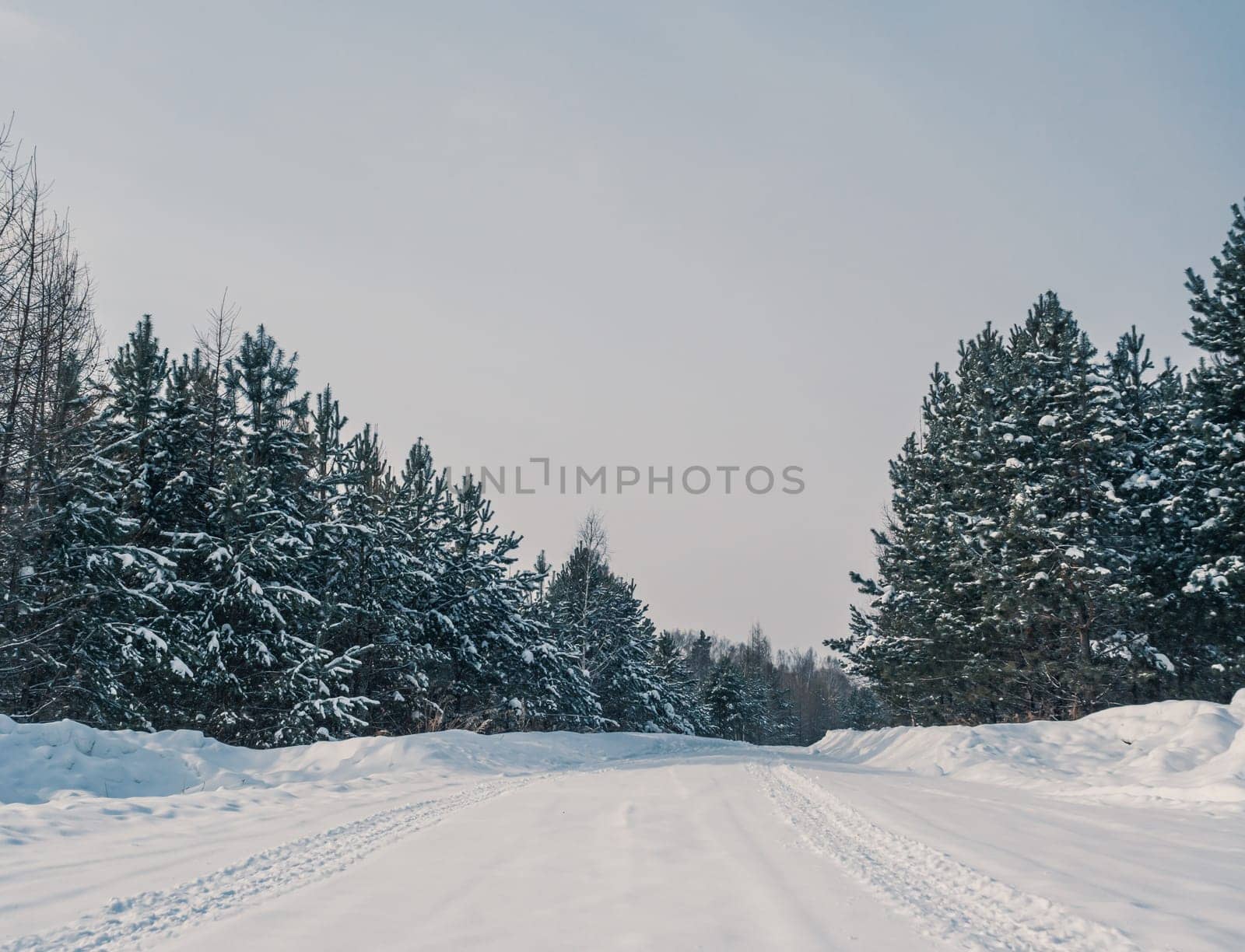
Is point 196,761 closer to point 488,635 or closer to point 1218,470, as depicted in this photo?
point 488,635

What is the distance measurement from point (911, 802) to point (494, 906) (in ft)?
22.6

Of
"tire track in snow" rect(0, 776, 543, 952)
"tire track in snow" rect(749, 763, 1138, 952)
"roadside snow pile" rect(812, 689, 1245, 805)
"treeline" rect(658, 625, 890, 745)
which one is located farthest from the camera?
→ "treeline" rect(658, 625, 890, 745)

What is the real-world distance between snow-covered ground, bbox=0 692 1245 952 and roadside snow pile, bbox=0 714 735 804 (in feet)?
0.20

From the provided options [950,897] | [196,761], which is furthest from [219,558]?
[950,897]

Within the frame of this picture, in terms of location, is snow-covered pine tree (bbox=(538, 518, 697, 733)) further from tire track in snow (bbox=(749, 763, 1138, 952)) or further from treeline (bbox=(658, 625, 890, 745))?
tire track in snow (bbox=(749, 763, 1138, 952))

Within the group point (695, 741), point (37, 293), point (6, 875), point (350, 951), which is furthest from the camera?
point (695, 741)

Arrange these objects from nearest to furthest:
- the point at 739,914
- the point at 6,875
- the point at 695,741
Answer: the point at 739,914 < the point at 6,875 < the point at 695,741

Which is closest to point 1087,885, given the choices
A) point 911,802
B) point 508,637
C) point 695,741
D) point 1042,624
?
point 911,802

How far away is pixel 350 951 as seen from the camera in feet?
11.9

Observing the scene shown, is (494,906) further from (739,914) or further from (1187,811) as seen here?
(1187,811)

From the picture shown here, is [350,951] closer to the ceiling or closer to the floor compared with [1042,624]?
closer to the floor

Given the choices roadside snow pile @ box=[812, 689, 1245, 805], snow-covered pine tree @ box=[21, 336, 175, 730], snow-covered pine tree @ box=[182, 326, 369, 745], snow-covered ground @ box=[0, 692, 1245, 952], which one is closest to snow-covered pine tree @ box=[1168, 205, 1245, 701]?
roadside snow pile @ box=[812, 689, 1245, 805]

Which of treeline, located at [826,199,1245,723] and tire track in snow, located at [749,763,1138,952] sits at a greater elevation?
treeline, located at [826,199,1245,723]

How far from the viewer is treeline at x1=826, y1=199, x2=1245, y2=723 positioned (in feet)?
60.3
